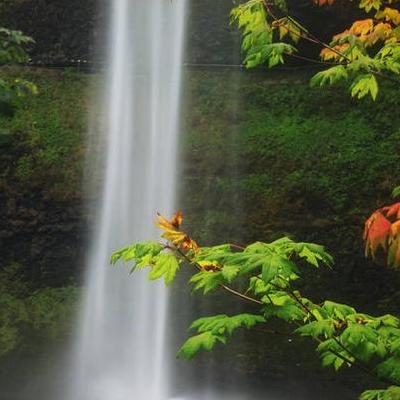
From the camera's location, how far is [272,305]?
2.00 meters

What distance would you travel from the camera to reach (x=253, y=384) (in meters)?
6.24

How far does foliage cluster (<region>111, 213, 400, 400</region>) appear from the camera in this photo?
1.83m

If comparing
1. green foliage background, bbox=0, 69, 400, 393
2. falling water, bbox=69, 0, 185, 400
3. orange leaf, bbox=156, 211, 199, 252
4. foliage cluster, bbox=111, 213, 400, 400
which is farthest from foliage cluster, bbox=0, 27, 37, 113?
falling water, bbox=69, 0, 185, 400

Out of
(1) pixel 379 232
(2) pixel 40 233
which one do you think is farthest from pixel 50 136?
(1) pixel 379 232

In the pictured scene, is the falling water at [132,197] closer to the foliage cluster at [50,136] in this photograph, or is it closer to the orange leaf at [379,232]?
the foliage cluster at [50,136]

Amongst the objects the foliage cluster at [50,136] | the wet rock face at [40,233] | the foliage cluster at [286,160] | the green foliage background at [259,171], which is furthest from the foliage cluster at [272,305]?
the foliage cluster at [50,136]

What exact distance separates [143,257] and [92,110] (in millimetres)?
7231

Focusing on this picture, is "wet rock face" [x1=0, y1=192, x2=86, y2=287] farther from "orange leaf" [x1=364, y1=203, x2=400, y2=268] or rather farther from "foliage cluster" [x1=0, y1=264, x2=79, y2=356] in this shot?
"orange leaf" [x1=364, y1=203, x2=400, y2=268]

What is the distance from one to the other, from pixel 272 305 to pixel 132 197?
19.6 ft

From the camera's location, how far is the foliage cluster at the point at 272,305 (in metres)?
1.83

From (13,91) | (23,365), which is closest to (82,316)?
(23,365)

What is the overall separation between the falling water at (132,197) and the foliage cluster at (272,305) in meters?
4.53

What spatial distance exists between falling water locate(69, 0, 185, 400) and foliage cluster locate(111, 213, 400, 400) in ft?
14.8

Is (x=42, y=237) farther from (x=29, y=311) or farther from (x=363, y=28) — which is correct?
(x=363, y=28)
